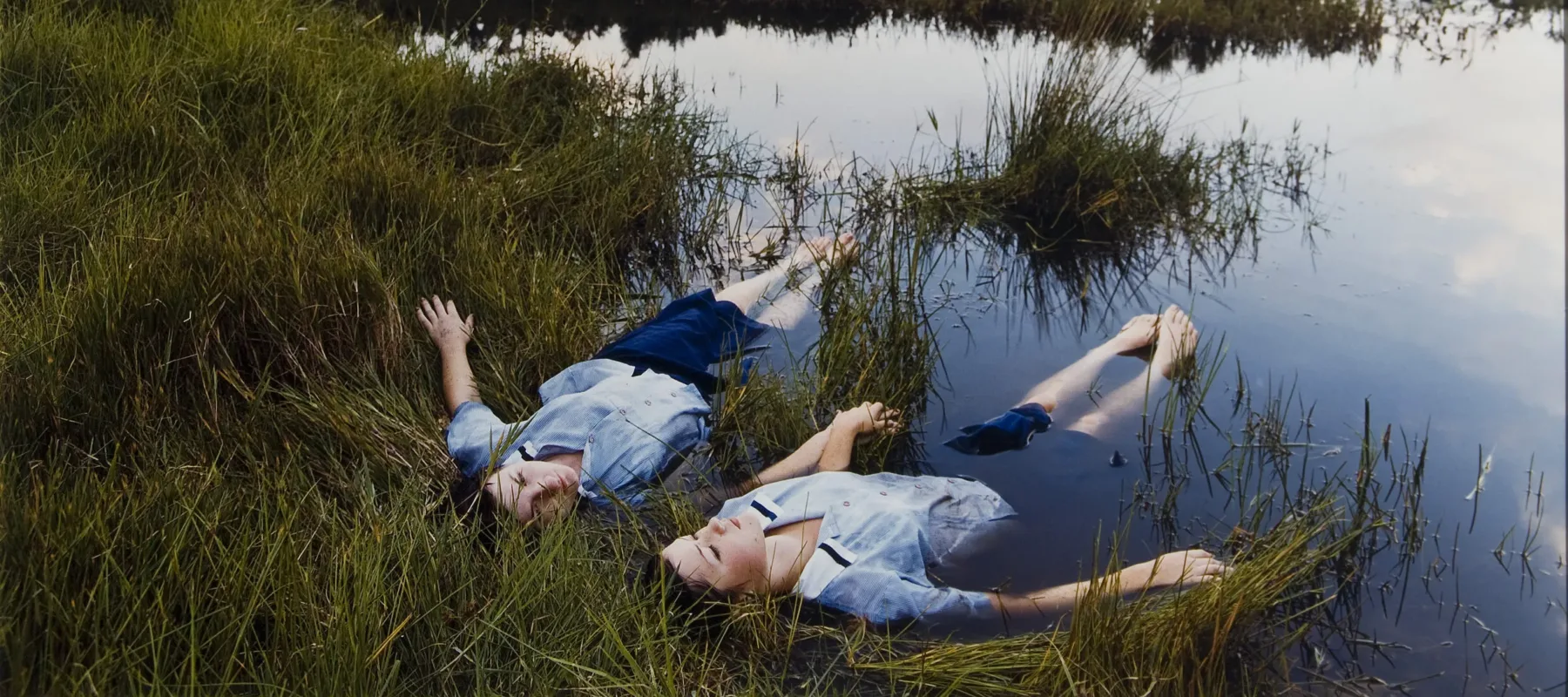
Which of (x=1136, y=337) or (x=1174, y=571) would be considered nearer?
(x=1174, y=571)

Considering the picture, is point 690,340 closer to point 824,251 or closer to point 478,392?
point 478,392

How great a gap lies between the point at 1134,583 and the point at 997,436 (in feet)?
2.82

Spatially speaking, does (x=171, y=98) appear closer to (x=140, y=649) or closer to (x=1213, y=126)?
(x=140, y=649)

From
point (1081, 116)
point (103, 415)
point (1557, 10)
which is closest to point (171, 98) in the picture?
point (103, 415)

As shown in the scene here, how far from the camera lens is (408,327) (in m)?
3.36

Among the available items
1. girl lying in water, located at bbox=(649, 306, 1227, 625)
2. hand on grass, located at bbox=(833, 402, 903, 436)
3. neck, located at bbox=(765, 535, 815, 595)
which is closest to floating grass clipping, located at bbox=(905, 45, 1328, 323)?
hand on grass, located at bbox=(833, 402, 903, 436)

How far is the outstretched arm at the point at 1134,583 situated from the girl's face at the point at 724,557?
579mm

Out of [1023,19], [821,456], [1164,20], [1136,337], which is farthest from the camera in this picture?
[1023,19]

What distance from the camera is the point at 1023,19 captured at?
9.63 metres

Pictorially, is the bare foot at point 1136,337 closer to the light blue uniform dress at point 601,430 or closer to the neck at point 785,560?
the light blue uniform dress at point 601,430

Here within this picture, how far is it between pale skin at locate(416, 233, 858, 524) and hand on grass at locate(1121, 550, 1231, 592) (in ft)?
3.00

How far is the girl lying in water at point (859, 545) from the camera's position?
2.56 meters

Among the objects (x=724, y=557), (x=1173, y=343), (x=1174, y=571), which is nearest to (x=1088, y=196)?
(x=1173, y=343)

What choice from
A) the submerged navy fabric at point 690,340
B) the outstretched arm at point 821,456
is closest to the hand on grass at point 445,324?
the submerged navy fabric at point 690,340
